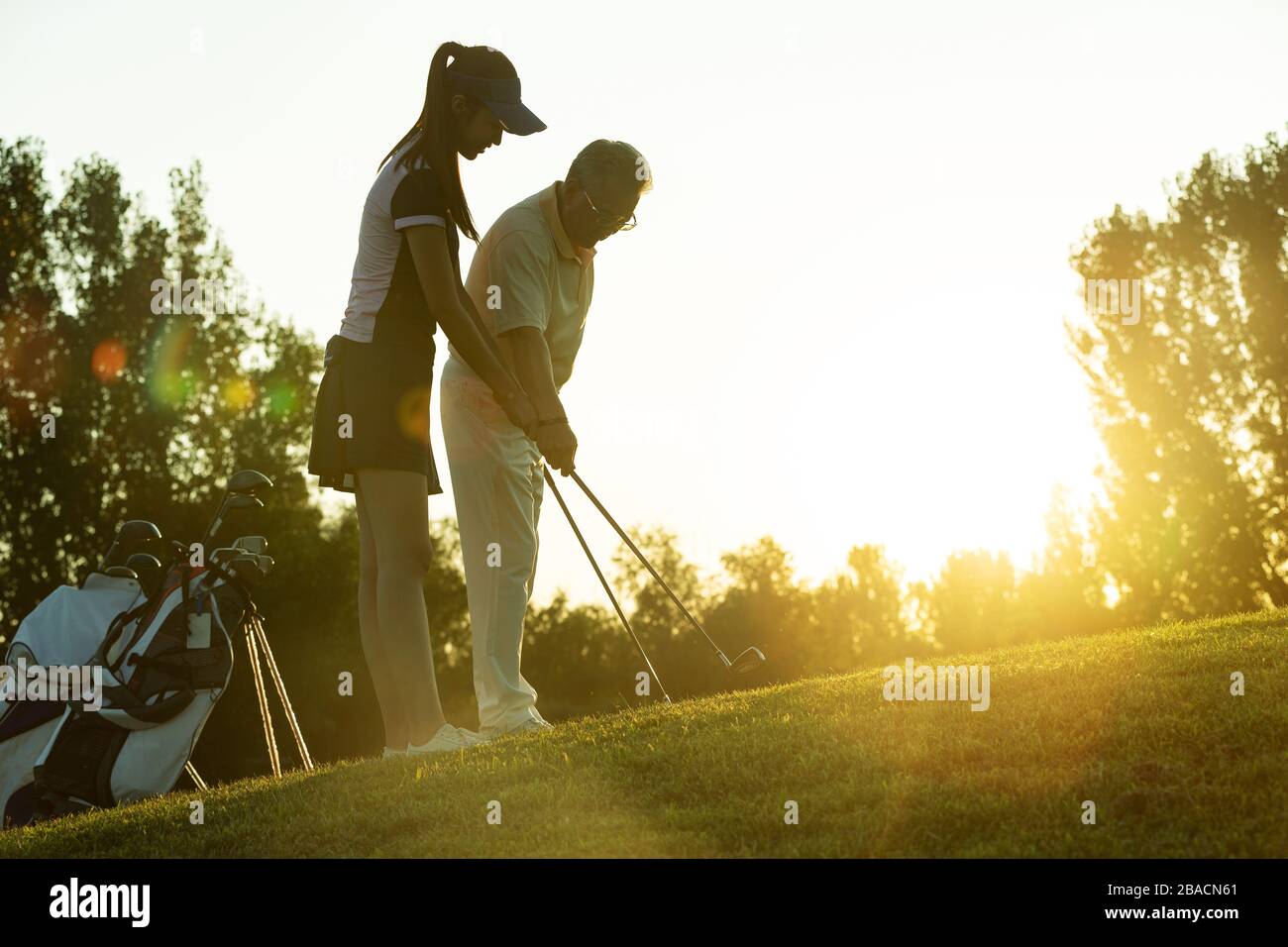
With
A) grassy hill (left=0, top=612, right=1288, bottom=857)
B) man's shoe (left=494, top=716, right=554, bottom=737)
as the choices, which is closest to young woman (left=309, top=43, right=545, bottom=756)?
man's shoe (left=494, top=716, right=554, bottom=737)

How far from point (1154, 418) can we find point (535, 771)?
35.1 meters

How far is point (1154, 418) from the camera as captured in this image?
123 feet

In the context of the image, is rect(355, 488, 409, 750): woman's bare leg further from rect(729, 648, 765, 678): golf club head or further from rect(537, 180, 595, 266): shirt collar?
rect(729, 648, 765, 678): golf club head

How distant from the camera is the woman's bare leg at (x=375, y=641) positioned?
273 inches

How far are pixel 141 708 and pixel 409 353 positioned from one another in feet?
11.4

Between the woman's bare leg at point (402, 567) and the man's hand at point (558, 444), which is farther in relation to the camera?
the man's hand at point (558, 444)

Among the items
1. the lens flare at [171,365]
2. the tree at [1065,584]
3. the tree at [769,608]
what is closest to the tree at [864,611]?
the tree at [769,608]

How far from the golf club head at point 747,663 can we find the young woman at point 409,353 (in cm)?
207

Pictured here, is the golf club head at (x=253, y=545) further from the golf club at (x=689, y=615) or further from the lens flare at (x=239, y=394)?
the lens flare at (x=239, y=394)

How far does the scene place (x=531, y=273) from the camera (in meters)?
7.19

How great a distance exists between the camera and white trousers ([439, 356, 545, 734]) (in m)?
7.08

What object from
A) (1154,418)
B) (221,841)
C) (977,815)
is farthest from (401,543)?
(1154,418)

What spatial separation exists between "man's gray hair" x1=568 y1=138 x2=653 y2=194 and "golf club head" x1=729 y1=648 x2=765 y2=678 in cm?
307

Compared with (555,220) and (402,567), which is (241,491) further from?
(555,220)
